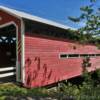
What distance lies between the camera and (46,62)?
14.4 m

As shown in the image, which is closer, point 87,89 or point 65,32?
point 87,89

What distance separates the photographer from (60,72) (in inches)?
635

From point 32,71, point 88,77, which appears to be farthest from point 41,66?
point 88,77

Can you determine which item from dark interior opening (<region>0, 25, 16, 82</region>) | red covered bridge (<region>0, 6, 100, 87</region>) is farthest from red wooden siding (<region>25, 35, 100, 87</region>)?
dark interior opening (<region>0, 25, 16, 82</region>)

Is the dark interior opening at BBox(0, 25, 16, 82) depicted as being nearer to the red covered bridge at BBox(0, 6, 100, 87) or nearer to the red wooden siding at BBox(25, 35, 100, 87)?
the red covered bridge at BBox(0, 6, 100, 87)

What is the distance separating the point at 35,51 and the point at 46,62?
1.41m

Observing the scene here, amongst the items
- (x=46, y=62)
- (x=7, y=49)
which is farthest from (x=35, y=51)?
(x=7, y=49)

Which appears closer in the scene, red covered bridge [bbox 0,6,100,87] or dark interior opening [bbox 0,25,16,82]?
red covered bridge [bbox 0,6,100,87]

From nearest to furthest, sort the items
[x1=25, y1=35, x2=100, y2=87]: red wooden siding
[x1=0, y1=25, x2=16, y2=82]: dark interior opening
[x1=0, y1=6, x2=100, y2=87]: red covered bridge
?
[x1=0, y1=6, x2=100, y2=87]: red covered bridge → [x1=25, y1=35, x2=100, y2=87]: red wooden siding → [x1=0, y1=25, x2=16, y2=82]: dark interior opening

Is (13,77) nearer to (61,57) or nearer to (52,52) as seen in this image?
(52,52)

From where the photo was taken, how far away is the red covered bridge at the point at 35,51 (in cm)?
1229

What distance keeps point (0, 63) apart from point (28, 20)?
233 inches

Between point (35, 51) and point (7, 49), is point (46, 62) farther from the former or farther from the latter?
point (7, 49)

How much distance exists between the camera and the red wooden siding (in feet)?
41.7
